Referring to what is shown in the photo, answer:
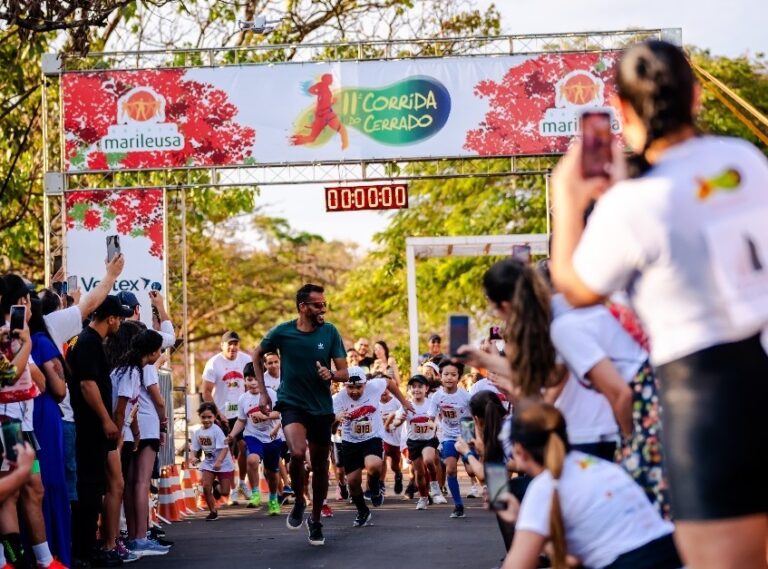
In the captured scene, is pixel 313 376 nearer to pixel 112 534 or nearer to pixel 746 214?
pixel 112 534

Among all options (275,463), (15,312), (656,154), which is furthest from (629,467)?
(275,463)

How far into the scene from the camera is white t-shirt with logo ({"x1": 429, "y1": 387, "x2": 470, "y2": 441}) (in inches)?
651

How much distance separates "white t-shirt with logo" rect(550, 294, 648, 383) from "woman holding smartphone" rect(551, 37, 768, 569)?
179 centimetres

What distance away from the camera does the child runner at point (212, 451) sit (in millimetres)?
16922

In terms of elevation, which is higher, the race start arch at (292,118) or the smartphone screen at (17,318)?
the race start arch at (292,118)

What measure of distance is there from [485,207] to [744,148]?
3583 cm

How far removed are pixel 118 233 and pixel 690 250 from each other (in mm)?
17311

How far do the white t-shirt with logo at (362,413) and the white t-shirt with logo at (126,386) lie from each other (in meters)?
4.07

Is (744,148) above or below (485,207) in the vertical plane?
below

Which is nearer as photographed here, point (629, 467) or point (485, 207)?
point (629, 467)

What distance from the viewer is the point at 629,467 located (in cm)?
542

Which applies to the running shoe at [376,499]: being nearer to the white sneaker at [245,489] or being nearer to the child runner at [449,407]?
the child runner at [449,407]

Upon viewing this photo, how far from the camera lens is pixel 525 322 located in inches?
219

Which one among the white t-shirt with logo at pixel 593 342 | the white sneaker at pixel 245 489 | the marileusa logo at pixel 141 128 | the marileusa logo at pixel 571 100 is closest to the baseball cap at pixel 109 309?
the white t-shirt with logo at pixel 593 342
